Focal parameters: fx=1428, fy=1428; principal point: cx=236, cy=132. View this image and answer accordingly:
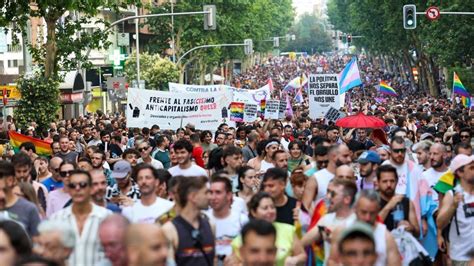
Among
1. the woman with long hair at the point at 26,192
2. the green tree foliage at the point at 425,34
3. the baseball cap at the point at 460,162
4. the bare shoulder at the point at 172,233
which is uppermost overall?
the green tree foliage at the point at 425,34

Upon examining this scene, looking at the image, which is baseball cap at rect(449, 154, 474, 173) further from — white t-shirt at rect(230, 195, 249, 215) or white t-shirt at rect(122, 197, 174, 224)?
white t-shirt at rect(122, 197, 174, 224)

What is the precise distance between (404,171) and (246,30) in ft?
259

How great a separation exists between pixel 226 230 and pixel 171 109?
47.9ft

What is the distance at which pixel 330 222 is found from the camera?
388 inches

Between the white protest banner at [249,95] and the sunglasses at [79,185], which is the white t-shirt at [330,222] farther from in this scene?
the white protest banner at [249,95]

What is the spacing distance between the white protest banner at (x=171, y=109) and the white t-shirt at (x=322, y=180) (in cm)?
1229

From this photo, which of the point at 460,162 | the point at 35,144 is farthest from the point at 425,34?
the point at 460,162

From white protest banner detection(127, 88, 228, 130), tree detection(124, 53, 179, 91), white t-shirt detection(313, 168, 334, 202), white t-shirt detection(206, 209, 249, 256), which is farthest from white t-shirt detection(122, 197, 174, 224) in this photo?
tree detection(124, 53, 179, 91)

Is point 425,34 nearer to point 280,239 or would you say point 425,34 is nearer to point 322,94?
point 322,94

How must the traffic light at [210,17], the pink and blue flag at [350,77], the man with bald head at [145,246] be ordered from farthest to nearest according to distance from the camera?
the traffic light at [210,17]
the pink and blue flag at [350,77]
the man with bald head at [145,246]

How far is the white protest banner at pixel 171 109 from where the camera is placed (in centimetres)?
2500

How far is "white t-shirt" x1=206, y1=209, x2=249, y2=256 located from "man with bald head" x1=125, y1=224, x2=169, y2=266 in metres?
3.08

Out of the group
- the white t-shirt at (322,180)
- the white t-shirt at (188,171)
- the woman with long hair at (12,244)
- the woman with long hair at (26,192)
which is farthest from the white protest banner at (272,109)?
the woman with long hair at (12,244)

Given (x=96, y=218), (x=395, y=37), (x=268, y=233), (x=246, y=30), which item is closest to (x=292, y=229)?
(x=96, y=218)
